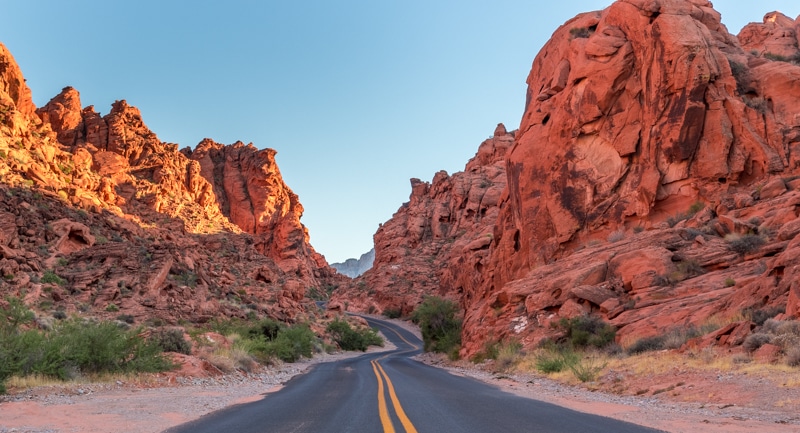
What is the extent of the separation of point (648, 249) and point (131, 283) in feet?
94.3

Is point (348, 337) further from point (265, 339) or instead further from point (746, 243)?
point (746, 243)

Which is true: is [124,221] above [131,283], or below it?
above

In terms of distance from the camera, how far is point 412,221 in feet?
301

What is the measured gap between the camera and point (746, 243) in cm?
1923

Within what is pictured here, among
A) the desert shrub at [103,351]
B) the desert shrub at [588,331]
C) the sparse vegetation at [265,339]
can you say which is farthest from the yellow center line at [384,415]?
the sparse vegetation at [265,339]

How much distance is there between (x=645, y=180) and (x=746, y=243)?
28.3 feet

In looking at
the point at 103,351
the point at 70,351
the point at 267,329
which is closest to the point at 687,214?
the point at 267,329

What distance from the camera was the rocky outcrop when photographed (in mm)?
75188

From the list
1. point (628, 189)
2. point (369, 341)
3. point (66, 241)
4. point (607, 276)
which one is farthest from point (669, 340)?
point (369, 341)

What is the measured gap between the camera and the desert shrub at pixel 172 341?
18.9 meters

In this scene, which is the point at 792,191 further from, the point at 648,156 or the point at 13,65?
the point at 13,65

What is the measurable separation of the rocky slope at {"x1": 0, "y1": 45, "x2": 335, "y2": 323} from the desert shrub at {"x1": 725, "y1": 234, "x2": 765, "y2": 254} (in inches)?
1090

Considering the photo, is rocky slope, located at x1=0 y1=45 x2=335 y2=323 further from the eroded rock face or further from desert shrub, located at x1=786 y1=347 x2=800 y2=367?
desert shrub, located at x1=786 y1=347 x2=800 y2=367

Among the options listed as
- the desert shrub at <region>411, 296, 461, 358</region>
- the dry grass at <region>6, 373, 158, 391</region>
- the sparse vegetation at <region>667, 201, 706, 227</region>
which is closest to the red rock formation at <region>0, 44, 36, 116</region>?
the desert shrub at <region>411, 296, 461, 358</region>
